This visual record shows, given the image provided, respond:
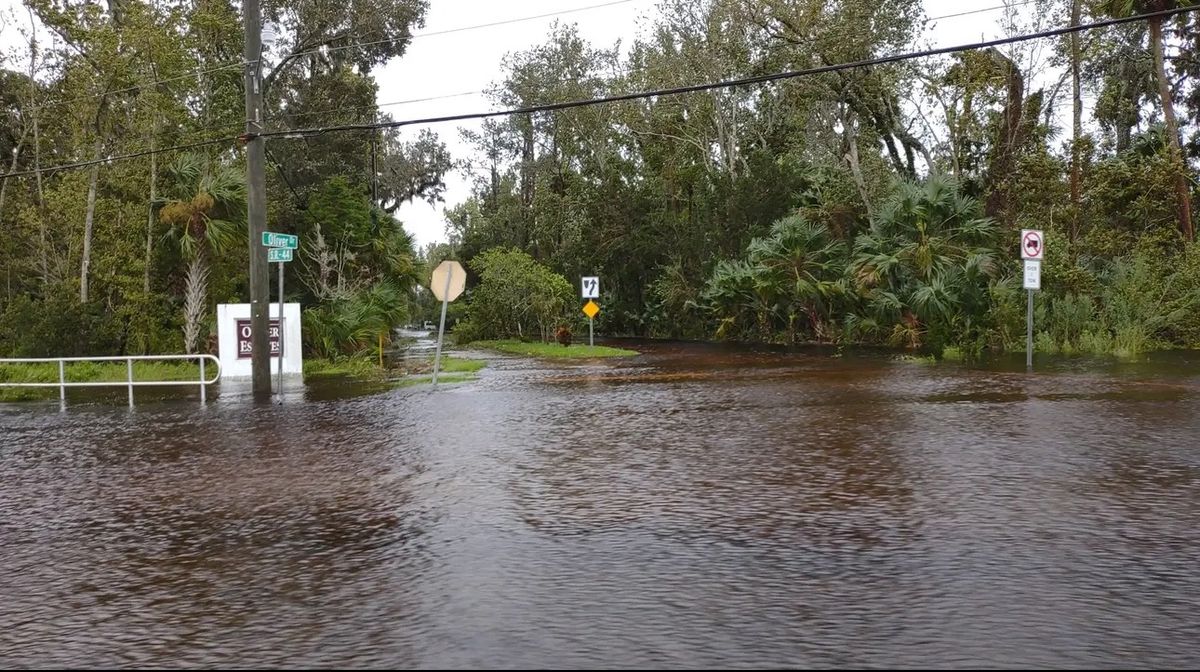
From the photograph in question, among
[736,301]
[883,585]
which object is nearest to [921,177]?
[736,301]

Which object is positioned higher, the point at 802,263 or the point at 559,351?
the point at 802,263

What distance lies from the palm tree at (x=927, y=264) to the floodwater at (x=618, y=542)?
1668cm

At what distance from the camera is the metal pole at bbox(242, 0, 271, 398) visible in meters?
18.0

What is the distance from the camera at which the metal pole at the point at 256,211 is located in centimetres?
1800

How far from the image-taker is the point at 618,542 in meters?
6.36

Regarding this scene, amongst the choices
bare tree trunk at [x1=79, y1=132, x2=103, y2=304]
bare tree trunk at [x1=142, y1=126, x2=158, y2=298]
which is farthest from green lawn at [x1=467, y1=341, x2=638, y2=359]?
bare tree trunk at [x1=79, y1=132, x2=103, y2=304]

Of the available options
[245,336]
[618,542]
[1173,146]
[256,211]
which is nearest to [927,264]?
[1173,146]

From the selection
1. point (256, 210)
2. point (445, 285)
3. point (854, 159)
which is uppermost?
point (854, 159)

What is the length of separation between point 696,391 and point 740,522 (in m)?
10.6

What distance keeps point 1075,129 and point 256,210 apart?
88.4 feet

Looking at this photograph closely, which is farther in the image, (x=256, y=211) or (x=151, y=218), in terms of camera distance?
(x=151, y=218)

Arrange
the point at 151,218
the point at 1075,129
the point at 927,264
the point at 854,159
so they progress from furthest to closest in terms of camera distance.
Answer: the point at 854,159
the point at 1075,129
the point at 927,264
the point at 151,218

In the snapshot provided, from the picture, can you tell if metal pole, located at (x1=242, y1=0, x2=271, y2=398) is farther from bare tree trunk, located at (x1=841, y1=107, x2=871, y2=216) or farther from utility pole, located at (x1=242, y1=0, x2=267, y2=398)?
bare tree trunk, located at (x1=841, y1=107, x2=871, y2=216)

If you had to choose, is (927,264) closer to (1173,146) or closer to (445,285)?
(1173,146)
